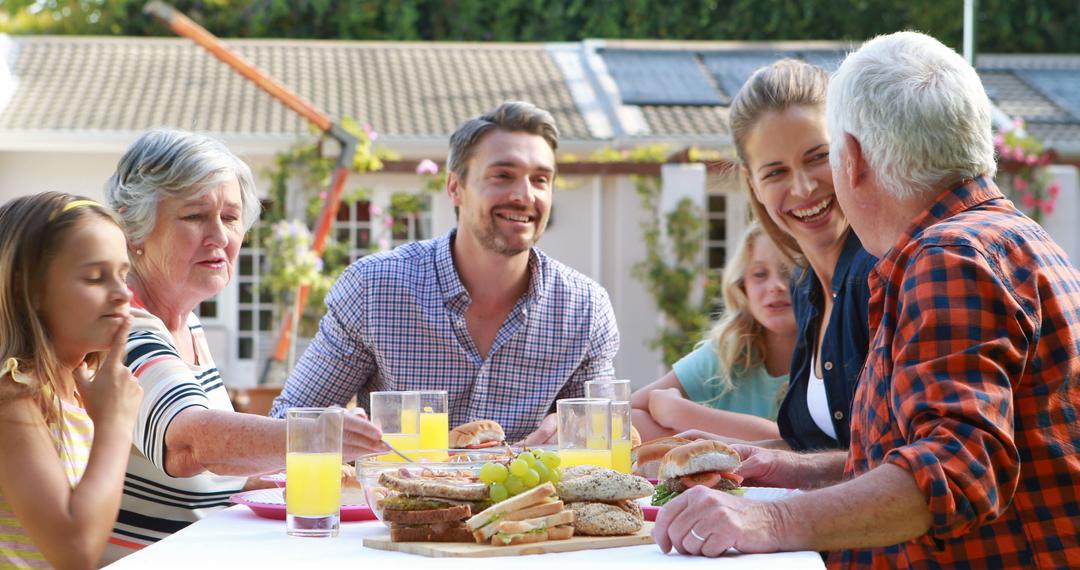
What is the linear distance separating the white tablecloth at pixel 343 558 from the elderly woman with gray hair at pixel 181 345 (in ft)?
1.13

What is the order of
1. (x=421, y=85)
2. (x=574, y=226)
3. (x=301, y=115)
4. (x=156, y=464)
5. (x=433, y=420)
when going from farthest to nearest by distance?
(x=421, y=85) → (x=574, y=226) → (x=301, y=115) → (x=433, y=420) → (x=156, y=464)

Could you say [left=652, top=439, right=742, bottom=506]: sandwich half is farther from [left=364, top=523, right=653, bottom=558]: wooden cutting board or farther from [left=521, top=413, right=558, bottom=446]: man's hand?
[left=521, top=413, right=558, bottom=446]: man's hand

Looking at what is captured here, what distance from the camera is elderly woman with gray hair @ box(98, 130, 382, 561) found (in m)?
2.52

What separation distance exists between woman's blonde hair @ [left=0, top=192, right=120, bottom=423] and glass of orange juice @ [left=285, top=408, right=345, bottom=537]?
1.50 ft

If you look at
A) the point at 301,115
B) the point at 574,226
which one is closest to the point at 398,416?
the point at 301,115

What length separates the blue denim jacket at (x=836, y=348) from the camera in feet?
10.0

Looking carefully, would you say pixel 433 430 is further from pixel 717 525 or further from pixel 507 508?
pixel 717 525

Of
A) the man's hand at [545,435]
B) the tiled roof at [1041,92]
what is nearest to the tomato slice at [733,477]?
the man's hand at [545,435]

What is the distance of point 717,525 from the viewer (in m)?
1.88

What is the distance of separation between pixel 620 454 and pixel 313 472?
0.82 m

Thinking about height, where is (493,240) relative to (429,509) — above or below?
above

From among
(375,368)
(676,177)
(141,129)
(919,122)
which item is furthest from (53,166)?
(919,122)

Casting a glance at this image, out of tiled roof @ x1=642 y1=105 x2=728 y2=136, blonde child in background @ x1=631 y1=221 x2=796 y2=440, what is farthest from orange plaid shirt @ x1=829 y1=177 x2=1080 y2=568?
tiled roof @ x1=642 y1=105 x2=728 y2=136

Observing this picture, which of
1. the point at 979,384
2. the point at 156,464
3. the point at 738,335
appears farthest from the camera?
the point at 738,335
